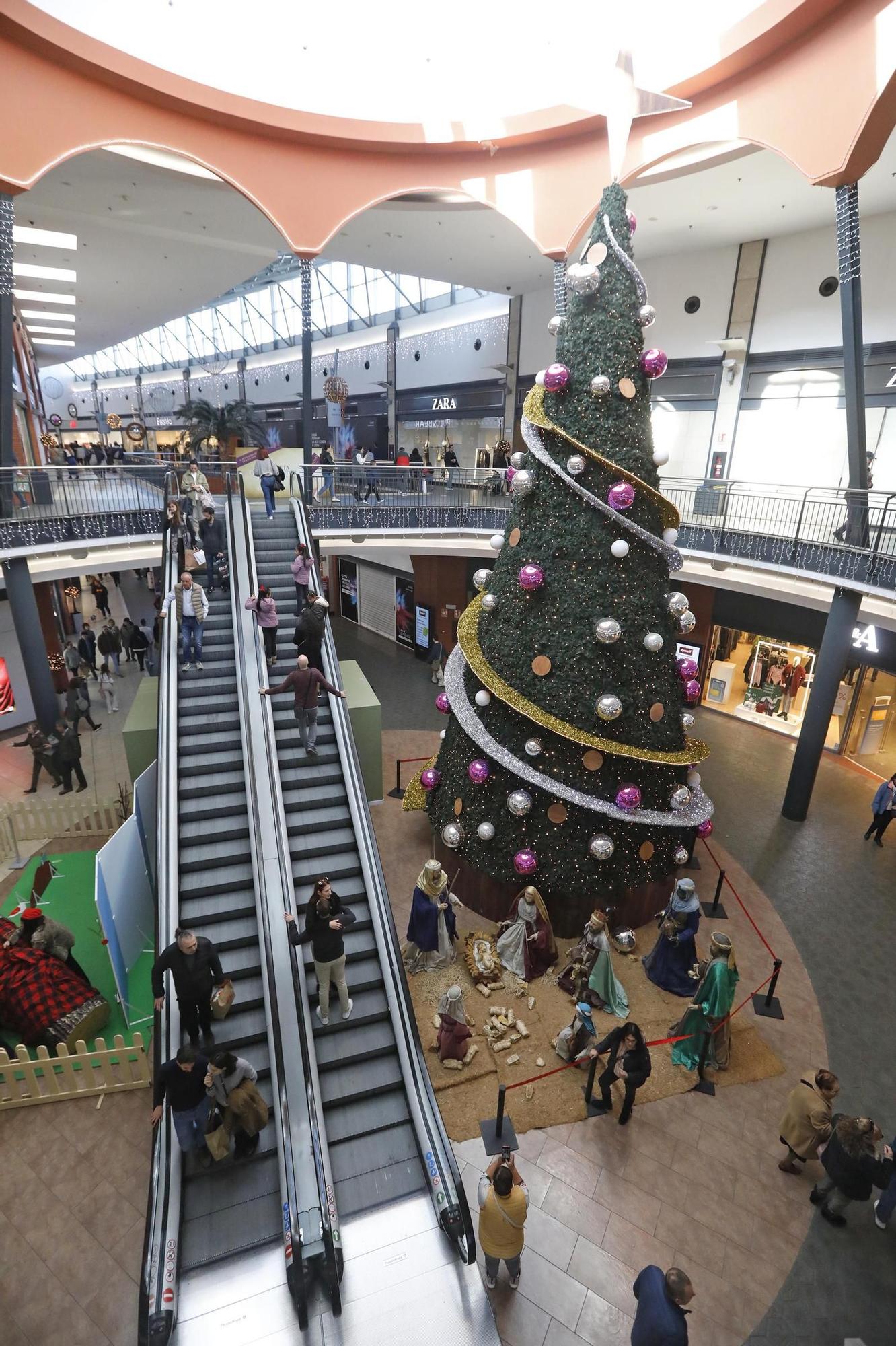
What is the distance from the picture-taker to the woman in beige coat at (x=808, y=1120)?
5309 millimetres

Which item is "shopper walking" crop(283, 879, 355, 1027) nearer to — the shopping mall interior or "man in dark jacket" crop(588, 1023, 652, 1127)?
the shopping mall interior

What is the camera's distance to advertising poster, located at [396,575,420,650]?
752 inches

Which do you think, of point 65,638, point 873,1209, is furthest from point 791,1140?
point 65,638

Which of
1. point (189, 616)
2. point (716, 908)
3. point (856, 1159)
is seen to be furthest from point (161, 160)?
point (856, 1159)

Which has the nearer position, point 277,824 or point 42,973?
point 42,973

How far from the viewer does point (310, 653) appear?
8648mm

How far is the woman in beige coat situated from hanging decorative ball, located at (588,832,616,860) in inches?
106

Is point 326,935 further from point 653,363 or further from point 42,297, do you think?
point 42,297

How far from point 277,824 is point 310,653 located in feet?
8.32

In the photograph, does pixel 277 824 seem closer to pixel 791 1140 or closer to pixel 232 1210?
pixel 232 1210

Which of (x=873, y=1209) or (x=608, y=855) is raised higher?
(x=608, y=855)

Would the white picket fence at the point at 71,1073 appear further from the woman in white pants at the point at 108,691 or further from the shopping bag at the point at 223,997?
the woman in white pants at the point at 108,691

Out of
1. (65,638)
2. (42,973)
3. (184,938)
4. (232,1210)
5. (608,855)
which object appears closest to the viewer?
(232,1210)

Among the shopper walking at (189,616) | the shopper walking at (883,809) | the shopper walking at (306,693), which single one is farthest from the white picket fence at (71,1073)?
the shopper walking at (883,809)
